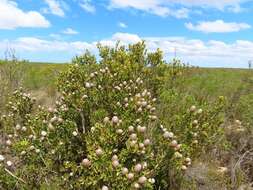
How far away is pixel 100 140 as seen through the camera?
5023 mm

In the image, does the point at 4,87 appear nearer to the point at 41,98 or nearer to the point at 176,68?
the point at 41,98

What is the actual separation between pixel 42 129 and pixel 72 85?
933 millimetres

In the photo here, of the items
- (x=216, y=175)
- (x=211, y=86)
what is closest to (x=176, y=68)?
(x=216, y=175)

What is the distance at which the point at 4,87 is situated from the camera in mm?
13594

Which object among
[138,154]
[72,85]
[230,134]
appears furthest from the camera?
[230,134]

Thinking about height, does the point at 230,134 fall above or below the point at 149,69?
below

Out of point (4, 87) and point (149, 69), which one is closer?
point (149, 69)

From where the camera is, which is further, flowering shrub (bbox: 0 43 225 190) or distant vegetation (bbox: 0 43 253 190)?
distant vegetation (bbox: 0 43 253 190)

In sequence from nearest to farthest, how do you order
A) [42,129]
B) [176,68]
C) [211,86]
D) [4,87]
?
[42,129] → [176,68] → [4,87] → [211,86]

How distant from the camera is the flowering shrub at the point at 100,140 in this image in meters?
4.86

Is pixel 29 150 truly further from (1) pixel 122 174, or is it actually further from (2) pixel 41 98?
(2) pixel 41 98

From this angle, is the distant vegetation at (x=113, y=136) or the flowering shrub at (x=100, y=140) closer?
the flowering shrub at (x=100, y=140)

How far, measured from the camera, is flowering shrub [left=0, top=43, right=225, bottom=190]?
4859mm

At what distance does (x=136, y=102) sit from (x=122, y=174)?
4.80 ft
